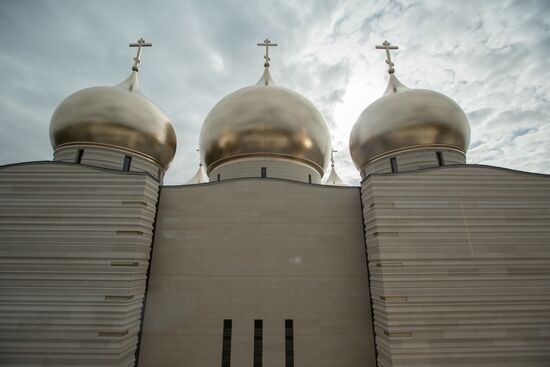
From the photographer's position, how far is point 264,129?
12.8 m

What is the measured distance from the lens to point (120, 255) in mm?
8383

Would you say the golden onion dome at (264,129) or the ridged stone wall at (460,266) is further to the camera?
the golden onion dome at (264,129)

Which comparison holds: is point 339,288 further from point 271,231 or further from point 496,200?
point 496,200

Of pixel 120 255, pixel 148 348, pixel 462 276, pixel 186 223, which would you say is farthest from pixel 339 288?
pixel 120 255

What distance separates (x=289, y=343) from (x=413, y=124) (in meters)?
9.87

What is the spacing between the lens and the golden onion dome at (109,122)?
1159cm

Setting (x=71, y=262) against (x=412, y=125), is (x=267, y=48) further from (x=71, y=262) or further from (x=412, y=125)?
(x=71, y=262)

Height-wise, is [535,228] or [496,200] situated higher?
[496,200]

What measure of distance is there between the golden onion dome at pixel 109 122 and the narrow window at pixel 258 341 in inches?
327

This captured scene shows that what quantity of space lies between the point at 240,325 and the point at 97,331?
3991mm

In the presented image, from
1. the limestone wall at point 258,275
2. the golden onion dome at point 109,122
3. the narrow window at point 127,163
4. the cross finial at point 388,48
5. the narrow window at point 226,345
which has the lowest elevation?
the narrow window at point 226,345

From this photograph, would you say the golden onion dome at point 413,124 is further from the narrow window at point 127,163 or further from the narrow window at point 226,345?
the narrow window at point 127,163

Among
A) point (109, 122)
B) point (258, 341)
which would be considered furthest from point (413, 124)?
point (109, 122)

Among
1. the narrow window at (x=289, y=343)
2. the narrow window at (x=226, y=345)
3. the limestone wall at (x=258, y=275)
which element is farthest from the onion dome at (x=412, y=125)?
the narrow window at (x=226, y=345)
